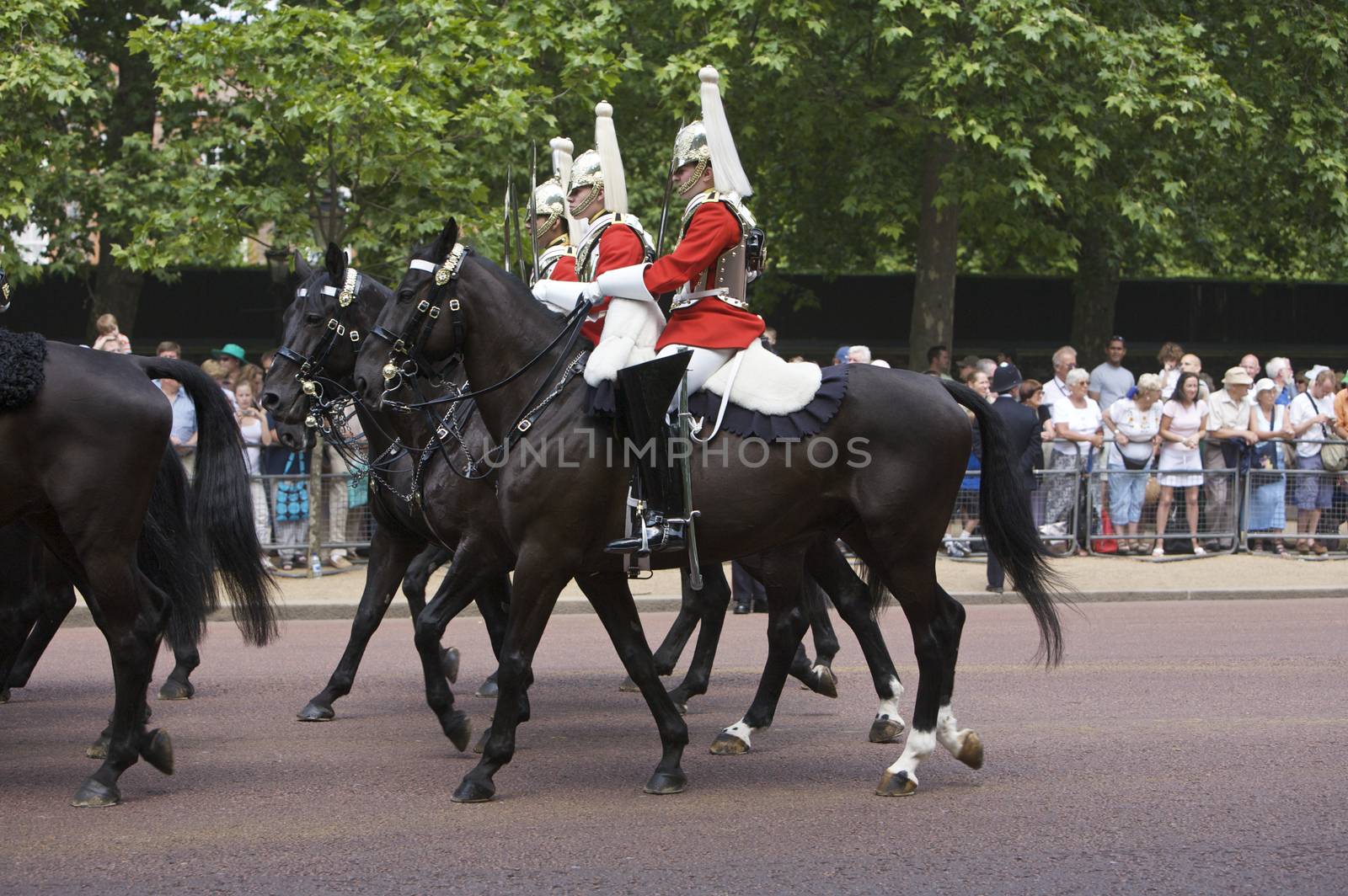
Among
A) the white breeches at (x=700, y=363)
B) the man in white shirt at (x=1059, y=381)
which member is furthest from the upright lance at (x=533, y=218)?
A: the man in white shirt at (x=1059, y=381)

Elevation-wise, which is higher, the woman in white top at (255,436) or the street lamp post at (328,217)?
the street lamp post at (328,217)

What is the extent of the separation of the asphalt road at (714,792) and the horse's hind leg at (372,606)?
15 centimetres

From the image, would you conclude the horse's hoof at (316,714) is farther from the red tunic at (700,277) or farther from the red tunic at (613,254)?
the red tunic at (700,277)

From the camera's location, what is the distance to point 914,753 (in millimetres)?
6926

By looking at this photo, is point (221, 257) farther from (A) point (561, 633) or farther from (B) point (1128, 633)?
(B) point (1128, 633)

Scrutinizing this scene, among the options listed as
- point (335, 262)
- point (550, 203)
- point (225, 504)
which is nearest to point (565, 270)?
point (550, 203)

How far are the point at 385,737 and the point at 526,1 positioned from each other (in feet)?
39.1

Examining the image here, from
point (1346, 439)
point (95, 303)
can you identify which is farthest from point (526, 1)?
point (1346, 439)

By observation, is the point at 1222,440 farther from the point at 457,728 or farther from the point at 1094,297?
the point at 457,728

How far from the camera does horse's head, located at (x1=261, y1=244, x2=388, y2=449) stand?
26.5 feet

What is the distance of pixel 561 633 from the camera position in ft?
40.7

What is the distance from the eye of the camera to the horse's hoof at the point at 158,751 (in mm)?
6980

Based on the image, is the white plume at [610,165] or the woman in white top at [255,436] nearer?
the white plume at [610,165]

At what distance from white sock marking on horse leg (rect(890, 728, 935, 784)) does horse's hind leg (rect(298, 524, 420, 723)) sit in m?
3.02
